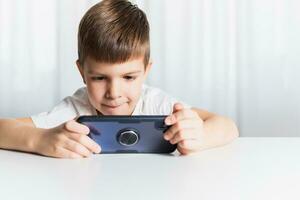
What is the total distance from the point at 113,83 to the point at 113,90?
0.5 inches

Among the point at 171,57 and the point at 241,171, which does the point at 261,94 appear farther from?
the point at 241,171

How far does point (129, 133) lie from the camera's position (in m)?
0.82

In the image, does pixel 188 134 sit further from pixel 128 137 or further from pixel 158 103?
pixel 158 103

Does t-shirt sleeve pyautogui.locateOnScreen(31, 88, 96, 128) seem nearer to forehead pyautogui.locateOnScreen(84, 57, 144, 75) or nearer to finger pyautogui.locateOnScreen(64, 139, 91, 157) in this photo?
forehead pyautogui.locateOnScreen(84, 57, 144, 75)

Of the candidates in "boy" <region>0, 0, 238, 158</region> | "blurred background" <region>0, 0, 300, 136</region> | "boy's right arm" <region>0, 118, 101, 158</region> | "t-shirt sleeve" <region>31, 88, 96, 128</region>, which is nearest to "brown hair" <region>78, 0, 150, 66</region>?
"boy" <region>0, 0, 238, 158</region>

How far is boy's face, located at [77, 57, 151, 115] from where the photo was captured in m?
1.06

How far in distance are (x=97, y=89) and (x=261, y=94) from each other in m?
1.36

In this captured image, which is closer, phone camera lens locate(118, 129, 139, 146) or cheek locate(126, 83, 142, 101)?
phone camera lens locate(118, 129, 139, 146)

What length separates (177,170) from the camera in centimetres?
69

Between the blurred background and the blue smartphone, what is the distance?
57.6 inches

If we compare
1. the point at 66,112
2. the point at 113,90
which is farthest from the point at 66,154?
the point at 66,112

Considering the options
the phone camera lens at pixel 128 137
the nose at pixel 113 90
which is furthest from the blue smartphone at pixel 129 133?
the nose at pixel 113 90

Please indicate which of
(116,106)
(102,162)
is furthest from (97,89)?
(102,162)

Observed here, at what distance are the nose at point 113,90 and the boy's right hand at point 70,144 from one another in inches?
9.3
